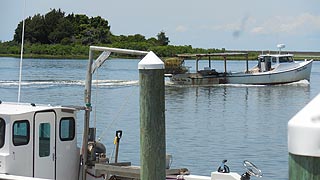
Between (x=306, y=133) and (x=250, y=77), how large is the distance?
2705 inches

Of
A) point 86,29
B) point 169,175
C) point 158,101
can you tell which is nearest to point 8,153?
point 169,175

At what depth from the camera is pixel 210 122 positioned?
41938mm

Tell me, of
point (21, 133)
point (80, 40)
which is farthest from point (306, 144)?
point (80, 40)

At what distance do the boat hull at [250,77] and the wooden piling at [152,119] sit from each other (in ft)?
206

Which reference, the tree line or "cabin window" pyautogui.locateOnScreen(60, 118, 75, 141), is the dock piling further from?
the tree line

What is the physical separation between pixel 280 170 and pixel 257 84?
1896 inches

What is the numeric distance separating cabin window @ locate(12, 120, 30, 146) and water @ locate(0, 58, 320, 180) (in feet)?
11.2

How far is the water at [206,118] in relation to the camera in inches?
1083

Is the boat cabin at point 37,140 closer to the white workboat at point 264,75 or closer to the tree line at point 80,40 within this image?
the white workboat at point 264,75

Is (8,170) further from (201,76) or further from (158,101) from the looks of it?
(201,76)

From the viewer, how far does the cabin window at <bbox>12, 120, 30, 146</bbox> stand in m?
10.7

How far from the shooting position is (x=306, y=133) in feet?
12.0

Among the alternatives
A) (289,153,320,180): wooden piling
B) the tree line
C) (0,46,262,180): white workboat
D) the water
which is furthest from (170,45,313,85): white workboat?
(289,153,320,180): wooden piling

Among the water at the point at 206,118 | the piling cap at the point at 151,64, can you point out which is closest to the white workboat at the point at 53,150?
the water at the point at 206,118
